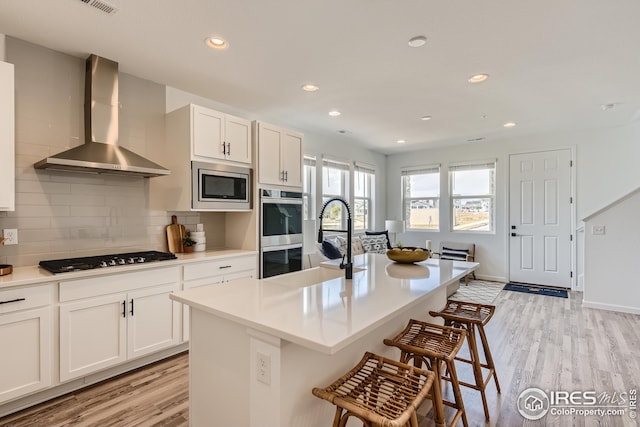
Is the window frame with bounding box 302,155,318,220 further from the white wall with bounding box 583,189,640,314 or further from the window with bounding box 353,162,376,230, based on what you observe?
the white wall with bounding box 583,189,640,314

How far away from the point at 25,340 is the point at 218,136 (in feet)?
7.13

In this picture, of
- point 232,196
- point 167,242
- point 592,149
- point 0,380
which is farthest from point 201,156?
point 592,149

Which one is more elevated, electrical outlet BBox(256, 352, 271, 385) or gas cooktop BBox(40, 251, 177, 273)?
gas cooktop BBox(40, 251, 177, 273)

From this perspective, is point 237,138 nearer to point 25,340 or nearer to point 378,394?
point 25,340

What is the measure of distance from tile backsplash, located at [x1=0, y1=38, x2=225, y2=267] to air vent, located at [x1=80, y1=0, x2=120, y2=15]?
93 centimetres

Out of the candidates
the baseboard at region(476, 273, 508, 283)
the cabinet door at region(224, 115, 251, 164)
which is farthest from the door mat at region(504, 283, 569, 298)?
the cabinet door at region(224, 115, 251, 164)

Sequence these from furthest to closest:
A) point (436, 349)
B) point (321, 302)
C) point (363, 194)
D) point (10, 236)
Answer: point (363, 194), point (10, 236), point (436, 349), point (321, 302)

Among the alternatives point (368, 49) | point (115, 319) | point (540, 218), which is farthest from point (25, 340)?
point (540, 218)

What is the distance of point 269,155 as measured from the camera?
369 centimetres

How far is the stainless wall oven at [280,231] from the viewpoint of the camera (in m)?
3.61

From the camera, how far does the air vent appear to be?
6.52 feet

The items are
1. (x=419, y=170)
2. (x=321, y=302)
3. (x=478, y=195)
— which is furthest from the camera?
(x=419, y=170)

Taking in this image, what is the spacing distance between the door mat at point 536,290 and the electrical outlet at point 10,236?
20.4ft

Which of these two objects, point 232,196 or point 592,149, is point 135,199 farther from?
point 592,149
